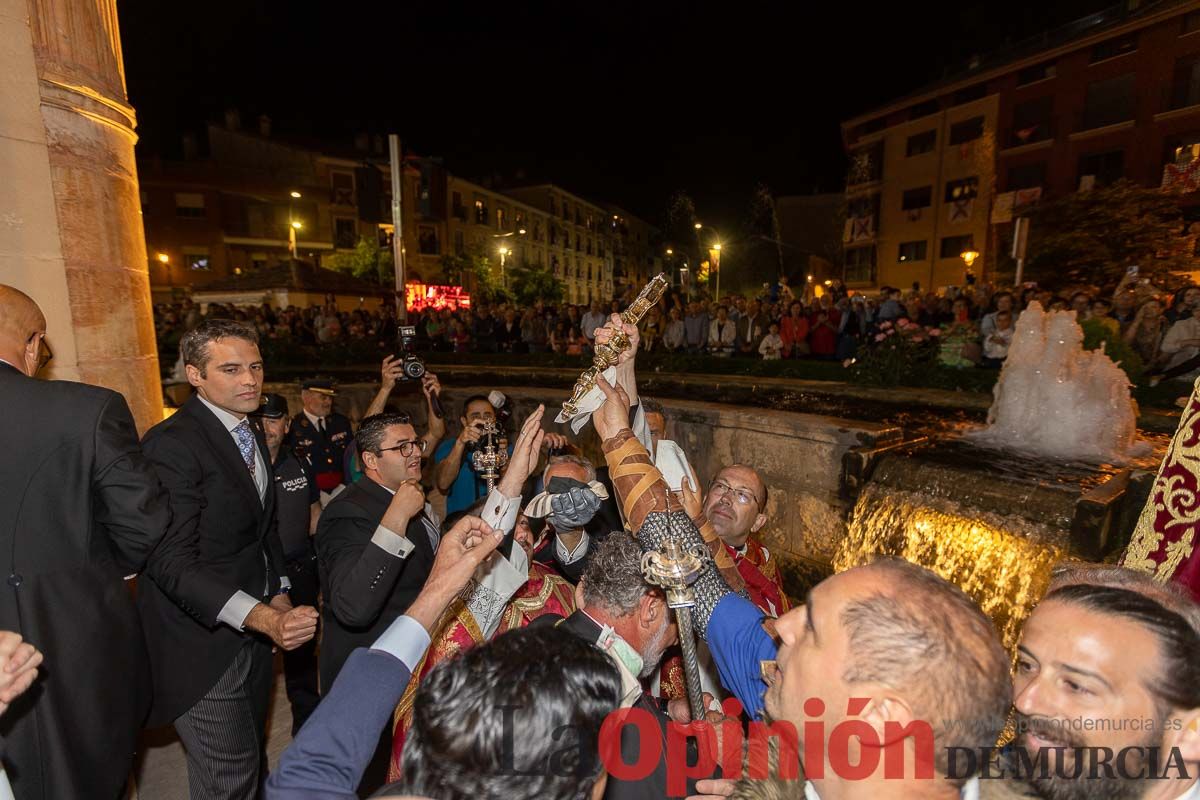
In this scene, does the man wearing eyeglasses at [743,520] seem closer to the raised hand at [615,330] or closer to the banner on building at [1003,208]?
the raised hand at [615,330]

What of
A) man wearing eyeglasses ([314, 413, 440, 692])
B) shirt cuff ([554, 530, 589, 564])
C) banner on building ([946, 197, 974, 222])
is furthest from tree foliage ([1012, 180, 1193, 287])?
man wearing eyeglasses ([314, 413, 440, 692])

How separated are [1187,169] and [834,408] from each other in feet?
81.5

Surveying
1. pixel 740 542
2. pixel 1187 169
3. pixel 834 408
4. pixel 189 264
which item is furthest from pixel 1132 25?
pixel 189 264

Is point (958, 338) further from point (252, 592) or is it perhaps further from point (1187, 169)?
point (1187, 169)

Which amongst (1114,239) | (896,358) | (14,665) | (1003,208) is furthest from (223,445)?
Result: (1003,208)

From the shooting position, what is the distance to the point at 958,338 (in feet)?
28.9

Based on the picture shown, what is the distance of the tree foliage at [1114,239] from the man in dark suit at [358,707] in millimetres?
23389

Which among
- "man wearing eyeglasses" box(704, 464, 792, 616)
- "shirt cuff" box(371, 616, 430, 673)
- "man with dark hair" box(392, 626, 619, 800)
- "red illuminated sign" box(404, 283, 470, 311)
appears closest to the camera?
"man with dark hair" box(392, 626, 619, 800)

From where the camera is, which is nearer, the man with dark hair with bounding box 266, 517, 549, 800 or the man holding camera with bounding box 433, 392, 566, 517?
the man with dark hair with bounding box 266, 517, 549, 800

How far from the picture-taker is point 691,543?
6.33 feet

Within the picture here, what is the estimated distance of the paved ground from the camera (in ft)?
10.6

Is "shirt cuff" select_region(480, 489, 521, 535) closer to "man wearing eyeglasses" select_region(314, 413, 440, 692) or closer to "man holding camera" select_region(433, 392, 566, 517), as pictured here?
"man wearing eyeglasses" select_region(314, 413, 440, 692)

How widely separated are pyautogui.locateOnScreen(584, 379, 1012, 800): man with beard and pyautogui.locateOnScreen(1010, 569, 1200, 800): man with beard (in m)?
0.27

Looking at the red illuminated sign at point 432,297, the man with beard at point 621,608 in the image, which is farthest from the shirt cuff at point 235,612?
the red illuminated sign at point 432,297
